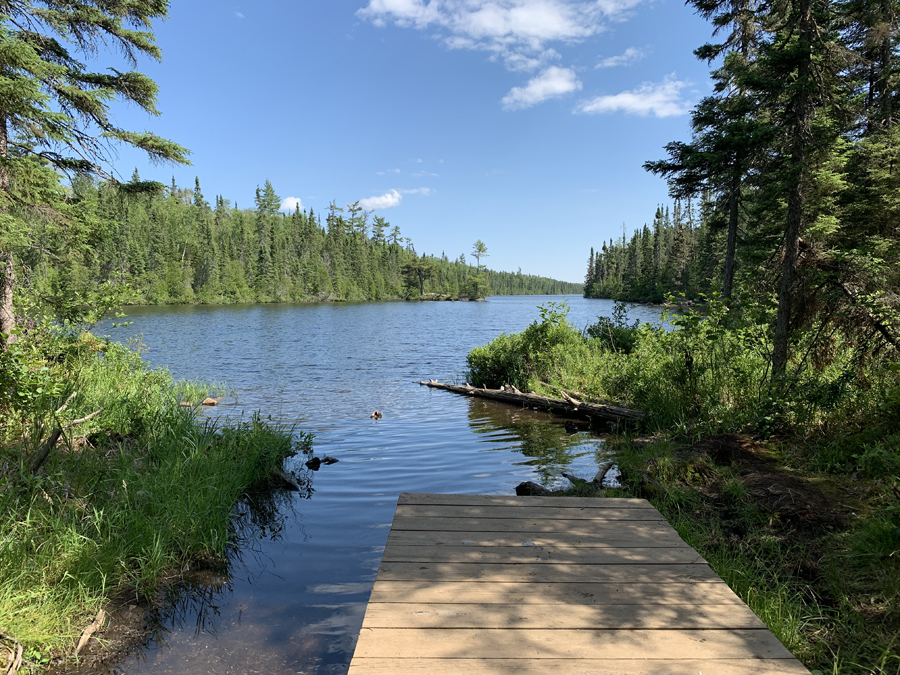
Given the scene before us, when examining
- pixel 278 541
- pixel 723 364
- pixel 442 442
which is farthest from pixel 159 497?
pixel 723 364

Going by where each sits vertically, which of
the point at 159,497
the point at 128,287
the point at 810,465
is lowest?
the point at 159,497

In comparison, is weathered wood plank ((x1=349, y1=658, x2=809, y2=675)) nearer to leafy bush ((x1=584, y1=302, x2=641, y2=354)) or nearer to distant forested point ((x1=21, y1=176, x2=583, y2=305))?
leafy bush ((x1=584, y1=302, x2=641, y2=354))

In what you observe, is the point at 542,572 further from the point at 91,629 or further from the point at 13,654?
the point at 13,654

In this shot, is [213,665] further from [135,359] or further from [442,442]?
[135,359]

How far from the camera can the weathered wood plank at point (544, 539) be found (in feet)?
11.5

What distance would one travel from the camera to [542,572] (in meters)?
3.09

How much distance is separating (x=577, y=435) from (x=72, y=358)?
974 cm

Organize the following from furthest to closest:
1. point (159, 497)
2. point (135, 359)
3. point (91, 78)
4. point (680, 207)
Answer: point (680, 207), point (135, 359), point (91, 78), point (159, 497)

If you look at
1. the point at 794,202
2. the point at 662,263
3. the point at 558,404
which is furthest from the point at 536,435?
the point at 662,263

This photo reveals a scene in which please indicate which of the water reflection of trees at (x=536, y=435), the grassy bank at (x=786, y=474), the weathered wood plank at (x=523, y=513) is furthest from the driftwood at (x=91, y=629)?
the water reflection of trees at (x=536, y=435)

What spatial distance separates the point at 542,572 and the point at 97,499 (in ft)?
13.6

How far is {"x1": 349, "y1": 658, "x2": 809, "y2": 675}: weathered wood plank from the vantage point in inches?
84.1

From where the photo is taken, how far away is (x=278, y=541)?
496cm

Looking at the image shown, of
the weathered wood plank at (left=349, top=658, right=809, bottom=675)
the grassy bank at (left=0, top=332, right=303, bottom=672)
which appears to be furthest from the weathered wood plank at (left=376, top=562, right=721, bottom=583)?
the grassy bank at (left=0, top=332, right=303, bottom=672)
